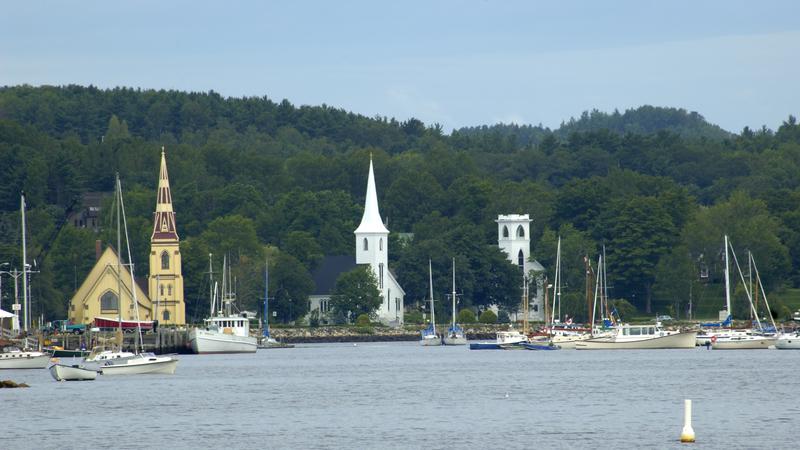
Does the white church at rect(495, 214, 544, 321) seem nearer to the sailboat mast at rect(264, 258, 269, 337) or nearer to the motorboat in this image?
the sailboat mast at rect(264, 258, 269, 337)

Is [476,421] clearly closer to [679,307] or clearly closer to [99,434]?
[99,434]

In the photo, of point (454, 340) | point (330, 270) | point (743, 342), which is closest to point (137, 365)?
point (743, 342)

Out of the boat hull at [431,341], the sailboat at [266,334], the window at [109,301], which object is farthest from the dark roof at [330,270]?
the window at [109,301]

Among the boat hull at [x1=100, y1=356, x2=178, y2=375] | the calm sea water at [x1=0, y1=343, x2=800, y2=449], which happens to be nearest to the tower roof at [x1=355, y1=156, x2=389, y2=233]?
the calm sea water at [x1=0, y1=343, x2=800, y2=449]

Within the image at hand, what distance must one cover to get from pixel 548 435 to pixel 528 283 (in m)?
109

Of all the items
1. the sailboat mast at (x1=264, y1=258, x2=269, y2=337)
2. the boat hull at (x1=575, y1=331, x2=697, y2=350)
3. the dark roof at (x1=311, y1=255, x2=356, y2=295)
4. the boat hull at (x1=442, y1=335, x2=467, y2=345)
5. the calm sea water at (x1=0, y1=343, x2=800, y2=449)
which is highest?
the dark roof at (x1=311, y1=255, x2=356, y2=295)

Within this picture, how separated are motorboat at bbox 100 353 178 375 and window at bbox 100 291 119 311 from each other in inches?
2339

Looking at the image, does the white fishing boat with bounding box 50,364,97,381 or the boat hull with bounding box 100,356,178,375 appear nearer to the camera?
the white fishing boat with bounding box 50,364,97,381

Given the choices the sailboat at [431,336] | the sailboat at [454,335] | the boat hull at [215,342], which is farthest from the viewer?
the sailboat at [454,335]

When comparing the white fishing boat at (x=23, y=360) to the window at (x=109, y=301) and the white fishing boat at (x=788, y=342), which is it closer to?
the white fishing boat at (x=788, y=342)

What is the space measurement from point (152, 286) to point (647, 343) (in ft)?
158

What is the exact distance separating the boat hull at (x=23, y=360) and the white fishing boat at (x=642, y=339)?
1729 inches

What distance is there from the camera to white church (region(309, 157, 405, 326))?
6658 inches

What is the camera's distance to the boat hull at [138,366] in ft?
314
